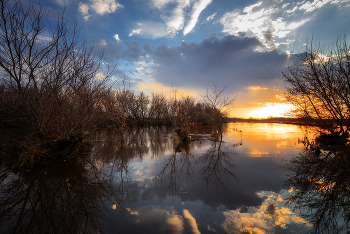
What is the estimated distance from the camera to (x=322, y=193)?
4527mm

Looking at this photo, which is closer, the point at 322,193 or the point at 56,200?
the point at 56,200

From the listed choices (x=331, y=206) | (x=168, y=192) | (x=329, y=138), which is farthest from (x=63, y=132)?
(x=329, y=138)

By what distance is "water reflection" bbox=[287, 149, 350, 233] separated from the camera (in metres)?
3.37

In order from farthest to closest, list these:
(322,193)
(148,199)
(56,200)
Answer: (322,193) < (148,199) < (56,200)

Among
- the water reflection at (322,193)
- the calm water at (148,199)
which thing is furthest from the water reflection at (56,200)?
the water reflection at (322,193)

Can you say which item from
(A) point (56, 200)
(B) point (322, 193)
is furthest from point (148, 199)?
(B) point (322, 193)

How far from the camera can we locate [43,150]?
679 centimetres

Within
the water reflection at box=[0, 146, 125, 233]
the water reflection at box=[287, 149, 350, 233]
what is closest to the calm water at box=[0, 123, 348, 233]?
the water reflection at box=[0, 146, 125, 233]

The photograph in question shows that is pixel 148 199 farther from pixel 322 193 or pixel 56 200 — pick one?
pixel 322 193

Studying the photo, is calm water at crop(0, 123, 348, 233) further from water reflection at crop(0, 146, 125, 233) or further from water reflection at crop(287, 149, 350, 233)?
water reflection at crop(287, 149, 350, 233)

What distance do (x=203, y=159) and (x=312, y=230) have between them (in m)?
5.16

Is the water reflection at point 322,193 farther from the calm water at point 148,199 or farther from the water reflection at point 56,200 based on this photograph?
the water reflection at point 56,200

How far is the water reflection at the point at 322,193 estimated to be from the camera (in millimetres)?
3369

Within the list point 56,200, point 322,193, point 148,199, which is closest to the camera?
point 56,200
